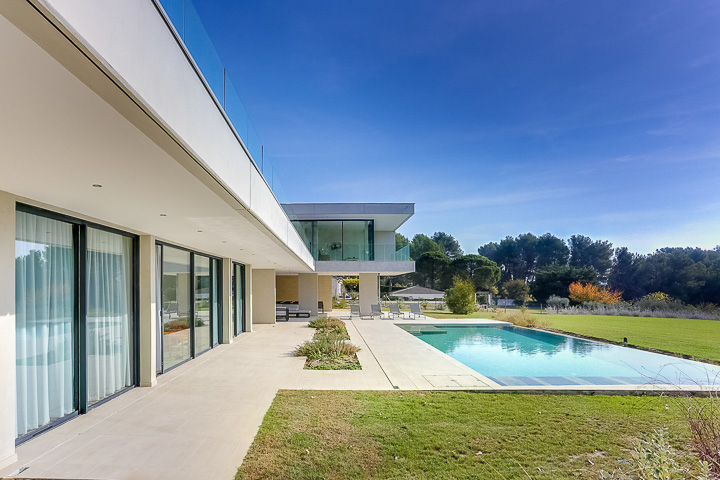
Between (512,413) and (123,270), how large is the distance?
6.36 metres

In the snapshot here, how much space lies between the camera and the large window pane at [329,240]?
909 inches

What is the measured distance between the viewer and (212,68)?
4020mm

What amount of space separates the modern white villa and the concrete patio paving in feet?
1.24

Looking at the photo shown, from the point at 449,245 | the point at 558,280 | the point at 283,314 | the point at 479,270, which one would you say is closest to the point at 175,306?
the point at 283,314

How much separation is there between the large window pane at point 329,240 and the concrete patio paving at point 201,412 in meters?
11.3

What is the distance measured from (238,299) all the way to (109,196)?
36.7 ft

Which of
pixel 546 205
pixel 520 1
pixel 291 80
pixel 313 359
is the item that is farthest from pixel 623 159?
pixel 313 359

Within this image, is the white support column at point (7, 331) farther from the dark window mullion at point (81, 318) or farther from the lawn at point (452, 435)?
the lawn at point (452, 435)

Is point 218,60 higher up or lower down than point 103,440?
higher up

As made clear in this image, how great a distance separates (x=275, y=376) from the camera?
27.8 feet

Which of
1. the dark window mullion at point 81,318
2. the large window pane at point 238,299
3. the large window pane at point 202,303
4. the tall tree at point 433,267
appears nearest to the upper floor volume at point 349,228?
the large window pane at point 238,299

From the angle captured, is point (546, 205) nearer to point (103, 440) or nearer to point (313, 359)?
point (313, 359)

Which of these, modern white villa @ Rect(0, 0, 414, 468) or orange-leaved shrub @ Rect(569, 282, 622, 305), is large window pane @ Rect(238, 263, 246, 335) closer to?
modern white villa @ Rect(0, 0, 414, 468)

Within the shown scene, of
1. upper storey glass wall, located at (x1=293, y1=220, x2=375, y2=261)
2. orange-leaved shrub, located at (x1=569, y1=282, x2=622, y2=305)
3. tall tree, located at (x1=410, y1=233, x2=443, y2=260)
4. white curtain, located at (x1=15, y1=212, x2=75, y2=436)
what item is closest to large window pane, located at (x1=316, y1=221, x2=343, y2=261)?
upper storey glass wall, located at (x1=293, y1=220, x2=375, y2=261)
